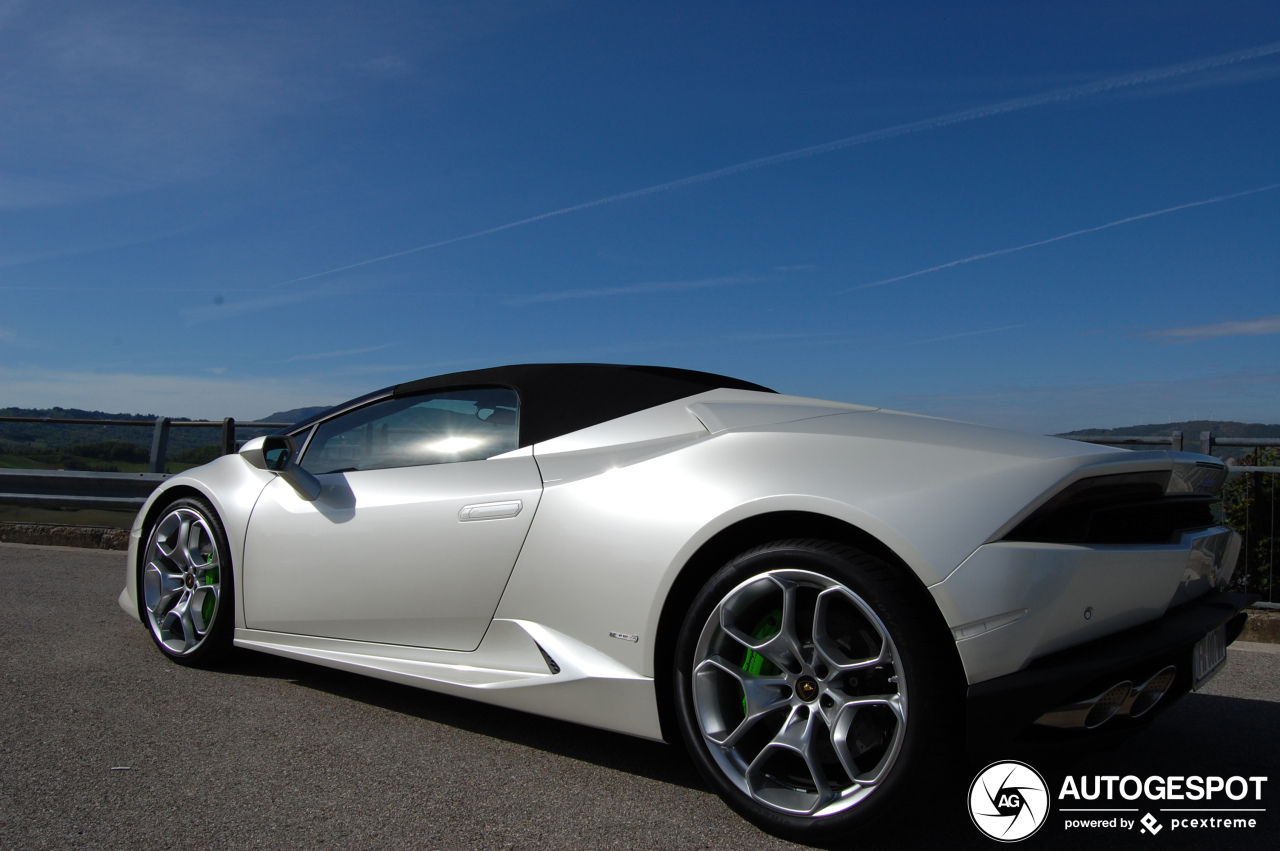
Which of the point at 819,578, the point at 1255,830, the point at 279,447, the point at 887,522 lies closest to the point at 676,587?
the point at 819,578

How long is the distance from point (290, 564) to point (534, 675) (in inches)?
51.5

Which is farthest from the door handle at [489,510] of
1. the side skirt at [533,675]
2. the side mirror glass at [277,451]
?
the side mirror glass at [277,451]

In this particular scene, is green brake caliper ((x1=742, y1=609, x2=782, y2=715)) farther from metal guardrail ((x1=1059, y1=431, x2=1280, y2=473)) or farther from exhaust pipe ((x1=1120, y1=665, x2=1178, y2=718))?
metal guardrail ((x1=1059, y1=431, x2=1280, y2=473))

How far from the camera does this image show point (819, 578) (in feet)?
7.27

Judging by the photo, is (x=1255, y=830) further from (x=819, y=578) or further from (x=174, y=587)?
(x=174, y=587)

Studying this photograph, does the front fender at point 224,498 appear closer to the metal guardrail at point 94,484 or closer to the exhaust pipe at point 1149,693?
the exhaust pipe at point 1149,693

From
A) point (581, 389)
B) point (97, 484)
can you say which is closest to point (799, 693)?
point (581, 389)

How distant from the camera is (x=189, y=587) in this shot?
3.89 meters

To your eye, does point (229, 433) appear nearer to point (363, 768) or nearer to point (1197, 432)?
point (363, 768)

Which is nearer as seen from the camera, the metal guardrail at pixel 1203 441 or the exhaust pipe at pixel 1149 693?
the exhaust pipe at pixel 1149 693

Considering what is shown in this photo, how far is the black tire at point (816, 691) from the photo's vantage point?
80.9 inches

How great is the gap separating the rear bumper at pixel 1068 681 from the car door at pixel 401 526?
4.65 ft

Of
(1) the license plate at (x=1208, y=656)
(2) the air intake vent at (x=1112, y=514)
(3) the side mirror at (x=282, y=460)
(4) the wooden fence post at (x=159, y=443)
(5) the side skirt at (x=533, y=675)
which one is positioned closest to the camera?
(2) the air intake vent at (x=1112, y=514)

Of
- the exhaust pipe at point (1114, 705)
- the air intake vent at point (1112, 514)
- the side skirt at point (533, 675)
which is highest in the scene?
the air intake vent at point (1112, 514)
